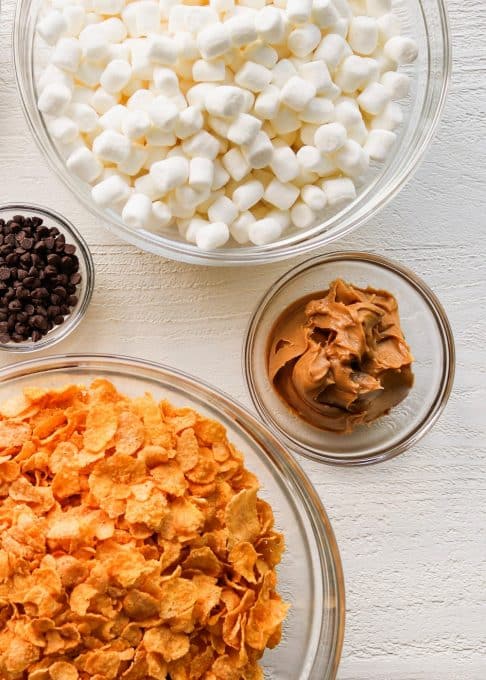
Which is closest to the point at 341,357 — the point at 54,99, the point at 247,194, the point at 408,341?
the point at 408,341

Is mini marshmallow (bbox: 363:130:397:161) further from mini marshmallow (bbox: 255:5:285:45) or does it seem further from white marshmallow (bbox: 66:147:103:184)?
white marshmallow (bbox: 66:147:103:184)

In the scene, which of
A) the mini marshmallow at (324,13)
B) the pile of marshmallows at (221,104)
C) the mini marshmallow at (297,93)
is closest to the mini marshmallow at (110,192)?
the pile of marshmallows at (221,104)

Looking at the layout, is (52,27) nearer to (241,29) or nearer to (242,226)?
(241,29)

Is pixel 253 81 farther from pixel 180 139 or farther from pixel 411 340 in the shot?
pixel 411 340

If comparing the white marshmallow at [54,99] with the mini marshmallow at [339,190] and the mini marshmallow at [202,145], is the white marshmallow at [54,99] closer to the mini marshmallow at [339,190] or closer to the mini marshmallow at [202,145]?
the mini marshmallow at [202,145]

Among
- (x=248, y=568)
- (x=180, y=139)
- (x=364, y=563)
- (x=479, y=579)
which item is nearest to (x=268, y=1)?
(x=180, y=139)

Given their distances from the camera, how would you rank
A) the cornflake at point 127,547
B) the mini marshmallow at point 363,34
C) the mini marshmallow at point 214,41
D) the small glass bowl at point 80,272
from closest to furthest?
the cornflake at point 127,547, the mini marshmallow at point 214,41, the mini marshmallow at point 363,34, the small glass bowl at point 80,272
